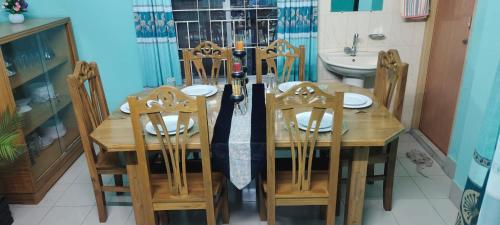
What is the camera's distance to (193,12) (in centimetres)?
346

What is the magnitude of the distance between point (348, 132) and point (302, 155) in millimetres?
278

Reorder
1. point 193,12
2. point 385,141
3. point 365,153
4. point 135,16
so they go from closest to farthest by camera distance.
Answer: point 385,141 → point 365,153 → point 135,16 → point 193,12

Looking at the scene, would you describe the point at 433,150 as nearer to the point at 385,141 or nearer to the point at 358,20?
the point at 358,20

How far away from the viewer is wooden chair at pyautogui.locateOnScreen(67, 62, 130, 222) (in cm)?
223

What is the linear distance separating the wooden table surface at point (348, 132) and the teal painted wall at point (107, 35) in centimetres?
125

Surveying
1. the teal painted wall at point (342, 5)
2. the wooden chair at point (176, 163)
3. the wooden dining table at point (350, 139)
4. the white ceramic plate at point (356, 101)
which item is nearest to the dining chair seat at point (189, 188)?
the wooden chair at point (176, 163)

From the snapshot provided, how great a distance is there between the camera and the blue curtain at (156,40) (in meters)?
3.22

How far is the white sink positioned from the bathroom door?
1.68ft

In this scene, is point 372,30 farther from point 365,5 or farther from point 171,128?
point 171,128

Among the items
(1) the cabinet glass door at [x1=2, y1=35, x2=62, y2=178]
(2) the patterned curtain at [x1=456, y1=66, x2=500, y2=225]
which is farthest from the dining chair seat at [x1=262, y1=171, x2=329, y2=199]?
(1) the cabinet glass door at [x1=2, y1=35, x2=62, y2=178]

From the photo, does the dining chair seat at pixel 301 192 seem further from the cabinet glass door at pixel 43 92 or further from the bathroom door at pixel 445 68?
the cabinet glass door at pixel 43 92

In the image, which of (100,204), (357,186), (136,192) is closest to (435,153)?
(357,186)

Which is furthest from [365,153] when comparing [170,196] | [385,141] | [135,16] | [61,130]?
[61,130]

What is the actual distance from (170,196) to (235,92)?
2.20 ft
